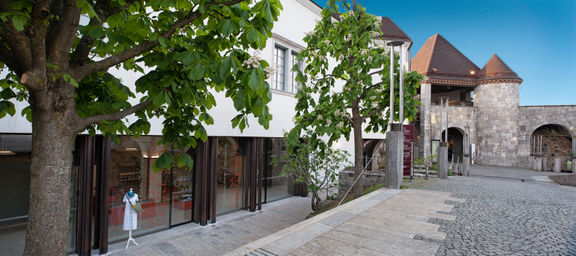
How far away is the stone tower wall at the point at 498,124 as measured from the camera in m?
27.0

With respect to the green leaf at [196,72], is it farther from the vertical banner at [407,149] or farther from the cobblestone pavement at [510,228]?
the vertical banner at [407,149]

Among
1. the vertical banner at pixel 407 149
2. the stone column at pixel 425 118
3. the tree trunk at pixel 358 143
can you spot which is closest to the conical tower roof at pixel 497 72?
the stone column at pixel 425 118

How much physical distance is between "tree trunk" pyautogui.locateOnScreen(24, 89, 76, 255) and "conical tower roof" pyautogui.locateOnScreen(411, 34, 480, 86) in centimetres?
3059

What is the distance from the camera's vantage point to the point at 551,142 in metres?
27.2

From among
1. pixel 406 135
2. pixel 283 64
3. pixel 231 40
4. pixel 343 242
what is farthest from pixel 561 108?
pixel 231 40

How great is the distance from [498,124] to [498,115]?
873 mm

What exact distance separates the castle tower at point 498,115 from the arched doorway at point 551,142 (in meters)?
2.16

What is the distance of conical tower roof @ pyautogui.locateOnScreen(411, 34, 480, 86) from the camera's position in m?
28.6

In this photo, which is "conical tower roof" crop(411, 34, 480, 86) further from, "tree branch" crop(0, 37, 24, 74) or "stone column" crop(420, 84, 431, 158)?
"tree branch" crop(0, 37, 24, 74)

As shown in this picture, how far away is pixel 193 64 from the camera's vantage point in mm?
2549

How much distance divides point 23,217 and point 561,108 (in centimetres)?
3692

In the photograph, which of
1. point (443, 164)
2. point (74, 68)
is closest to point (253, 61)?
point (74, 68)

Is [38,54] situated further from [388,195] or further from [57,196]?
[388,195]

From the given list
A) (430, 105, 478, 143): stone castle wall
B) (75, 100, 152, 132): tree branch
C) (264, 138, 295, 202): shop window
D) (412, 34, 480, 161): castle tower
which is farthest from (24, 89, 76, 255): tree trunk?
(430, 105, 478, 143): stone castle wall
